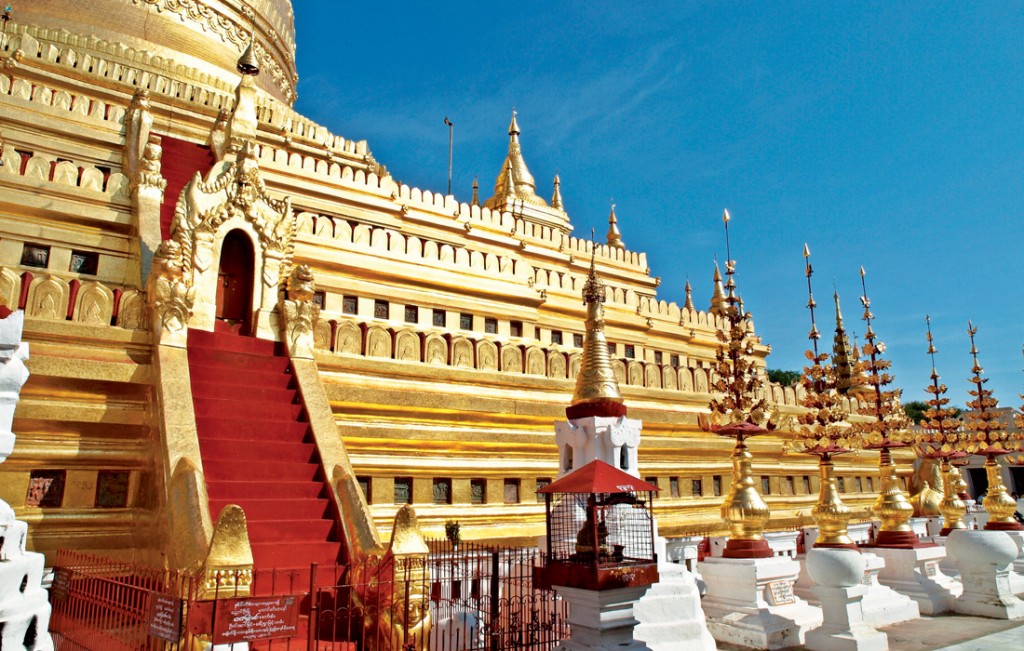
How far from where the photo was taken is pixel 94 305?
983 centimetres

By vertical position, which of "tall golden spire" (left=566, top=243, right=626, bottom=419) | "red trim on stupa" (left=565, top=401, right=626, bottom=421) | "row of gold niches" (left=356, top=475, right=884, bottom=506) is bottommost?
"row of gold niches" (left=356, top=475, right=884, bottom=506)

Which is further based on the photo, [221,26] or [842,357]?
[842,357]

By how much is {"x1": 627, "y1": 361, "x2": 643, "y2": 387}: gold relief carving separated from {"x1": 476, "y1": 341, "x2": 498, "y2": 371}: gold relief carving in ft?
12.1

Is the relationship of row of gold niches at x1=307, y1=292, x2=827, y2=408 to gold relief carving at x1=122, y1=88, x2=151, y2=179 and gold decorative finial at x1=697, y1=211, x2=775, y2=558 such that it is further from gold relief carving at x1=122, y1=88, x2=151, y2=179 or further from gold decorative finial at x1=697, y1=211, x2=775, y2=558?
gold relief carving at x1=122, y1=88, x2=151, y2=179

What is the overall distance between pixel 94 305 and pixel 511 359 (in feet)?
24.4

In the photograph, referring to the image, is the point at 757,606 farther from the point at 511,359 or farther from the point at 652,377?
the point at 652,377

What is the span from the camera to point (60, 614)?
7414 millimetres

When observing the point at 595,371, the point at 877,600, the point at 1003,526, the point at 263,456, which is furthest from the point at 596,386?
the point at 1003,526

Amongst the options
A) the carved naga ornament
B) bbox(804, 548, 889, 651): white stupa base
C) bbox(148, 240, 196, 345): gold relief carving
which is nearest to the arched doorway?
the carved naga ornament

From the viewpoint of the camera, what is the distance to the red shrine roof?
7.06m

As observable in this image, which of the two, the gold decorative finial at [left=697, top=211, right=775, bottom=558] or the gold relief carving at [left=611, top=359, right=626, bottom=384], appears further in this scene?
the gold relief carving at [left=611, top=359, right=626, bottom=384]

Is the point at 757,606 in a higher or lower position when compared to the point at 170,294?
lower

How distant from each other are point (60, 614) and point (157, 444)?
2.02 m

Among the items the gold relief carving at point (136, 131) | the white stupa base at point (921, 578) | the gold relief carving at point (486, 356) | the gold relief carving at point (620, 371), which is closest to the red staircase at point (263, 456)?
the gold relief carving at point (486, 356)
